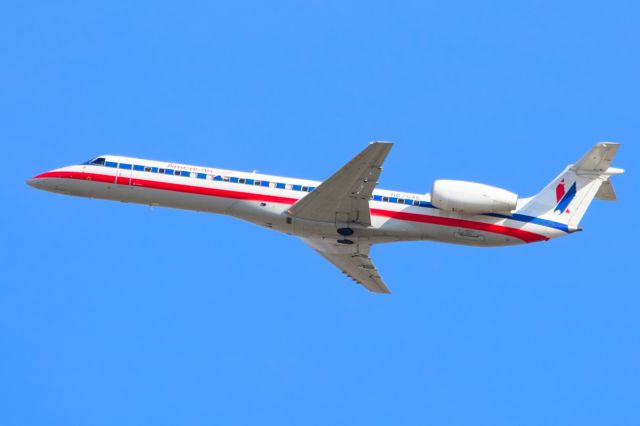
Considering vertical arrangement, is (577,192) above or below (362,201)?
above

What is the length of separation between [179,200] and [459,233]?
12.7 m

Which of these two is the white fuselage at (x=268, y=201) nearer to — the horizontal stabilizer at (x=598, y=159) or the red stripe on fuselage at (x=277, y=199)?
the red stripe on fuselage at (x=277, y=199)

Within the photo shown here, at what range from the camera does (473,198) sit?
140 feet

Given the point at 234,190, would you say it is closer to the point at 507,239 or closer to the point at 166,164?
the point at 166,164

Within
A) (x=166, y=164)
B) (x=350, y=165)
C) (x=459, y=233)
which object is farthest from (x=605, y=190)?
(x=166, y=164)

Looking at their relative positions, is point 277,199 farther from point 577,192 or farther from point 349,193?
point 577,192

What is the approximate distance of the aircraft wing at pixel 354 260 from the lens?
46.2 metres

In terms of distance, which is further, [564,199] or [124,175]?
[124,175]

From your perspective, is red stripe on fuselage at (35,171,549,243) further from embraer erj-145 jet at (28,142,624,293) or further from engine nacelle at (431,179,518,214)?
engine nacelle at (431,179,518,214)

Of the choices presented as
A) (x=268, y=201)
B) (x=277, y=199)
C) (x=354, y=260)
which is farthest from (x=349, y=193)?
(x=354, y=260)

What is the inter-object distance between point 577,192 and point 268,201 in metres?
13.6

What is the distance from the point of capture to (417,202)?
4419 cm

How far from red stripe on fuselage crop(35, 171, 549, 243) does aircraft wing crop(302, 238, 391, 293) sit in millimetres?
2465

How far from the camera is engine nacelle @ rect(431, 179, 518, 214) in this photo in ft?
140
